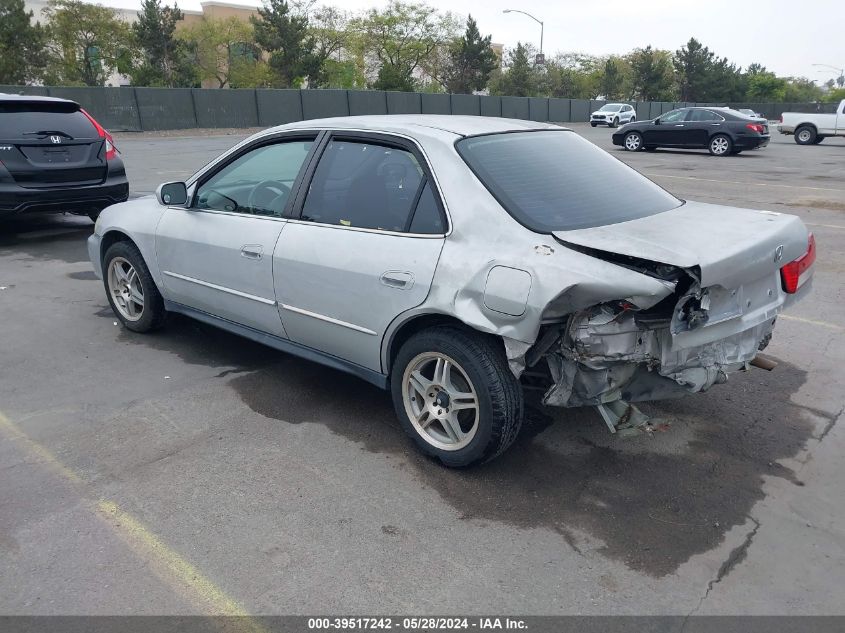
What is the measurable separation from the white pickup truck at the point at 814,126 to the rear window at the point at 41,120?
27.4 m

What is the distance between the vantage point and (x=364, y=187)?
388 centimetres

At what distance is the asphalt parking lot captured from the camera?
2.71 meters

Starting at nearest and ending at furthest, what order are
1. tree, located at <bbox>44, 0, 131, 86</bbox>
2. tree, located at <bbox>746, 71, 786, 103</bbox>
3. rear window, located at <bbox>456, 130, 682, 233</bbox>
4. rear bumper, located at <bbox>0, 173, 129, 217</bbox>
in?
rear window, located at <bbox>456, 130, 682, 233</bbox>
rear bumper, located at <bbox>0, 173, 129, 217</bbox>
tree, located at <bbox>44, 0, 131, 86</bbox>
tree, located at <bbox>746, 71, 786, 103</bbox>

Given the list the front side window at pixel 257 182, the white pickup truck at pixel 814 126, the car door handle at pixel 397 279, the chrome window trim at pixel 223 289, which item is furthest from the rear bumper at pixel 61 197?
the white pickup truck at pixel 814 126

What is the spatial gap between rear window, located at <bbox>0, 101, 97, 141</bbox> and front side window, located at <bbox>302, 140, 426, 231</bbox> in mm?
5647

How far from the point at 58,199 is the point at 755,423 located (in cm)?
757

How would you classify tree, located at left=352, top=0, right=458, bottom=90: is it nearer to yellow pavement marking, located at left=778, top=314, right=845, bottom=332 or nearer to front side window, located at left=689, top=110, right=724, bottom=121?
front side window, located at left=689, top=110, right=724, bottom=121

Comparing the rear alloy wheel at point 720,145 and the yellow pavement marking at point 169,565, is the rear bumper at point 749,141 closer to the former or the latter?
the rear alloy wheel at point 720,145

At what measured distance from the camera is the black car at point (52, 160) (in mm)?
7832

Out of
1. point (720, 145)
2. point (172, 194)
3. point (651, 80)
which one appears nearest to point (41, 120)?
point (172, 194)

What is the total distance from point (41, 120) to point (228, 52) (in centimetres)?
5779

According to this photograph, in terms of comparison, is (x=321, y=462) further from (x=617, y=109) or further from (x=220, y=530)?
(x=617, y=109)

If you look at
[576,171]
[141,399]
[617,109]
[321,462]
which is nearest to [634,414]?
[576,171]

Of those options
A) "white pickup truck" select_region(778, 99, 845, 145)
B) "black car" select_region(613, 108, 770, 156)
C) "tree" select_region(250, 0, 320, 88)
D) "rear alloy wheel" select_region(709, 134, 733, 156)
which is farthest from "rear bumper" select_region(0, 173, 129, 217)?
"tree" select_region(250, 0, 320, 88)
